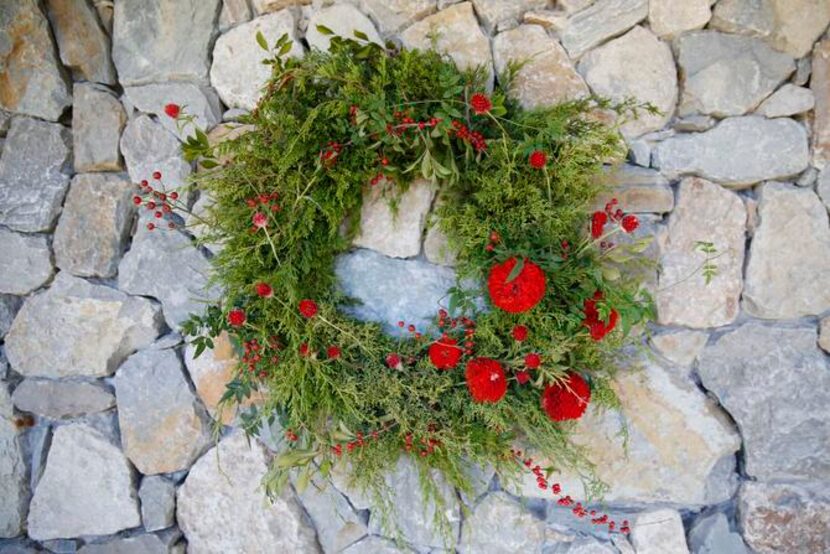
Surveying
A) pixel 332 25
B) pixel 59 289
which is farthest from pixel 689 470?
pixel 59 289

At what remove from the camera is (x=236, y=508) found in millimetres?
1598

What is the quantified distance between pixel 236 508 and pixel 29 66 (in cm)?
139

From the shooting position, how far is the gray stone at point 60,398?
165 centimetres

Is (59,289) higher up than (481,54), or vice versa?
(481,54)

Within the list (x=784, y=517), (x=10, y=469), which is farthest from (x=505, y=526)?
(x=10, y=469)

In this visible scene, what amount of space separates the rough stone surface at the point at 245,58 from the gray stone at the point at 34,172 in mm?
530

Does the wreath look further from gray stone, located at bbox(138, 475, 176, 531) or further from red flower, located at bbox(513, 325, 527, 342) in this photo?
gray stone, located at bbox(138, 475, 176, 531)

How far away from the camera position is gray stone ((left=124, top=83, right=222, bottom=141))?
1.50 metres

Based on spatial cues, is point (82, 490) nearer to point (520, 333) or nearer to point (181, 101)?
point (181, 101)

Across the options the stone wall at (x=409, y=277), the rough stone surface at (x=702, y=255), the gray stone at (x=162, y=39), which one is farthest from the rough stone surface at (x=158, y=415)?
the rough stone surface at (x=702, y=255)

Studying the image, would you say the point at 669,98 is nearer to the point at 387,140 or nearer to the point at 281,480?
the point at 387,140

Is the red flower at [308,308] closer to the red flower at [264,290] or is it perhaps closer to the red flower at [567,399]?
the red flower at [264,290]

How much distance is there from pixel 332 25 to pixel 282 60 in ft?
0.51

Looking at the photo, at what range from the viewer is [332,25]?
4.59ft
